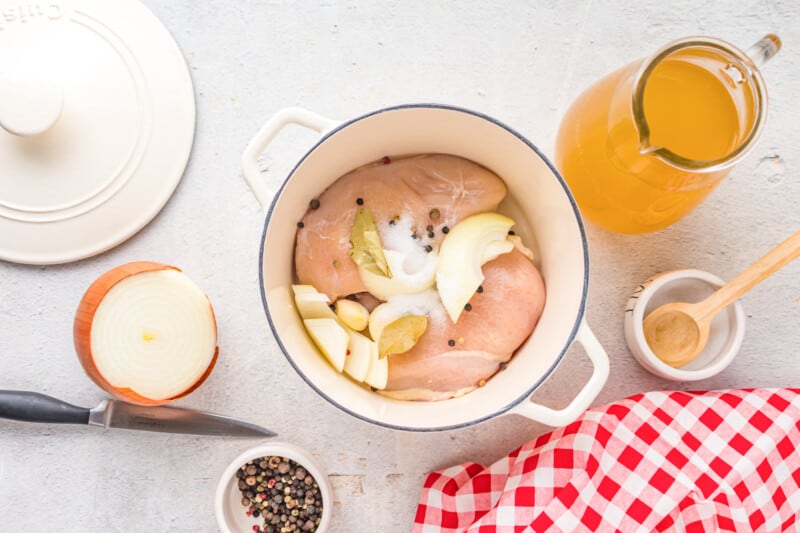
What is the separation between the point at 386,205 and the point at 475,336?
0.63 ft

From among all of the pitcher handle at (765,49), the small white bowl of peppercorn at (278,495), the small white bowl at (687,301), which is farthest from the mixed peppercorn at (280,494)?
the pitcher handle at (765,49)

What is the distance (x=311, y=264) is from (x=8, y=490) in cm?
56

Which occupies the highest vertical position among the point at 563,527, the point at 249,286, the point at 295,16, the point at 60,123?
the point at 295,16

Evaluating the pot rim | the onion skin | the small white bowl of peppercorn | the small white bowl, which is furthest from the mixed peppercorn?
the small white bowl

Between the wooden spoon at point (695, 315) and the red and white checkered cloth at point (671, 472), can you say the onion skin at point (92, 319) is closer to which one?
the red and white checkered cloth at point (671, 472)

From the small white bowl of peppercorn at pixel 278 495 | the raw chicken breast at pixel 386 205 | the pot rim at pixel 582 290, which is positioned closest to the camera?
the pot rim at pixel 582 290

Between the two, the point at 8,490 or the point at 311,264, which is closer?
the point at 311,264

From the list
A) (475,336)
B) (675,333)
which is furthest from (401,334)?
(675,333)

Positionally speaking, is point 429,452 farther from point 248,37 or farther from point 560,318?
point 248,37

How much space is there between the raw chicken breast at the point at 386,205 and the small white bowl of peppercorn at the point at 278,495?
0.26m

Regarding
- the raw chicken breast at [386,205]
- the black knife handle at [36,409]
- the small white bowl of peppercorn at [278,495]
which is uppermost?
the raw chicken breast at [386,205]

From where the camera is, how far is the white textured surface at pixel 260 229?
3.20 ft

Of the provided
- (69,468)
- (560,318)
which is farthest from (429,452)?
(69,468)

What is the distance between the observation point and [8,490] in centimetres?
98
